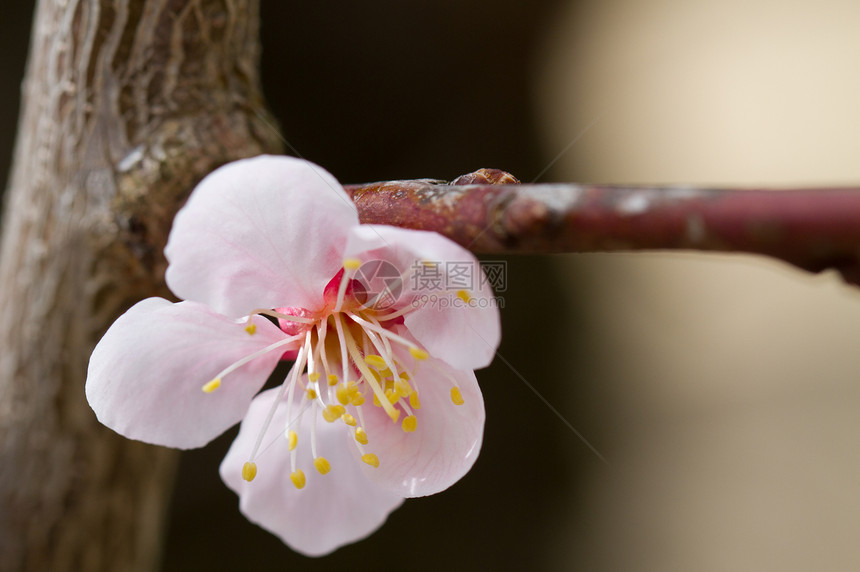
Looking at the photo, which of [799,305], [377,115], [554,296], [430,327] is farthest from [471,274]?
[799,305]

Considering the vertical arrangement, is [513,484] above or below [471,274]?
below

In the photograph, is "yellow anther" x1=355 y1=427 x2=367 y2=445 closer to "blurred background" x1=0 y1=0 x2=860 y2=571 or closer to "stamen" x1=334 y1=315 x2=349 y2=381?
"stamen" x1=334 y1=315 x2=349 y2=381

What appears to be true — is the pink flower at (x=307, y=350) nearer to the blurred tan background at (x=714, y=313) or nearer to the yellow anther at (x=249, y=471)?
the yellow anther at (x=249, y=471)

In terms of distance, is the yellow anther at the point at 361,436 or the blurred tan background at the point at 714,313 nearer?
the yellow anther at the point at 361,436

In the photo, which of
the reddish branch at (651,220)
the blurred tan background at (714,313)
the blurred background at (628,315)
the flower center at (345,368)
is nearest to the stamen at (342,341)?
the flower center at (345,368)

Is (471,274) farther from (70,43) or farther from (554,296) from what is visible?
(554,296)

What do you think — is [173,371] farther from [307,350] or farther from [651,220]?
[651,220]

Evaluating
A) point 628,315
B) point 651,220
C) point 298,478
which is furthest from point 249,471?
point 628,315
